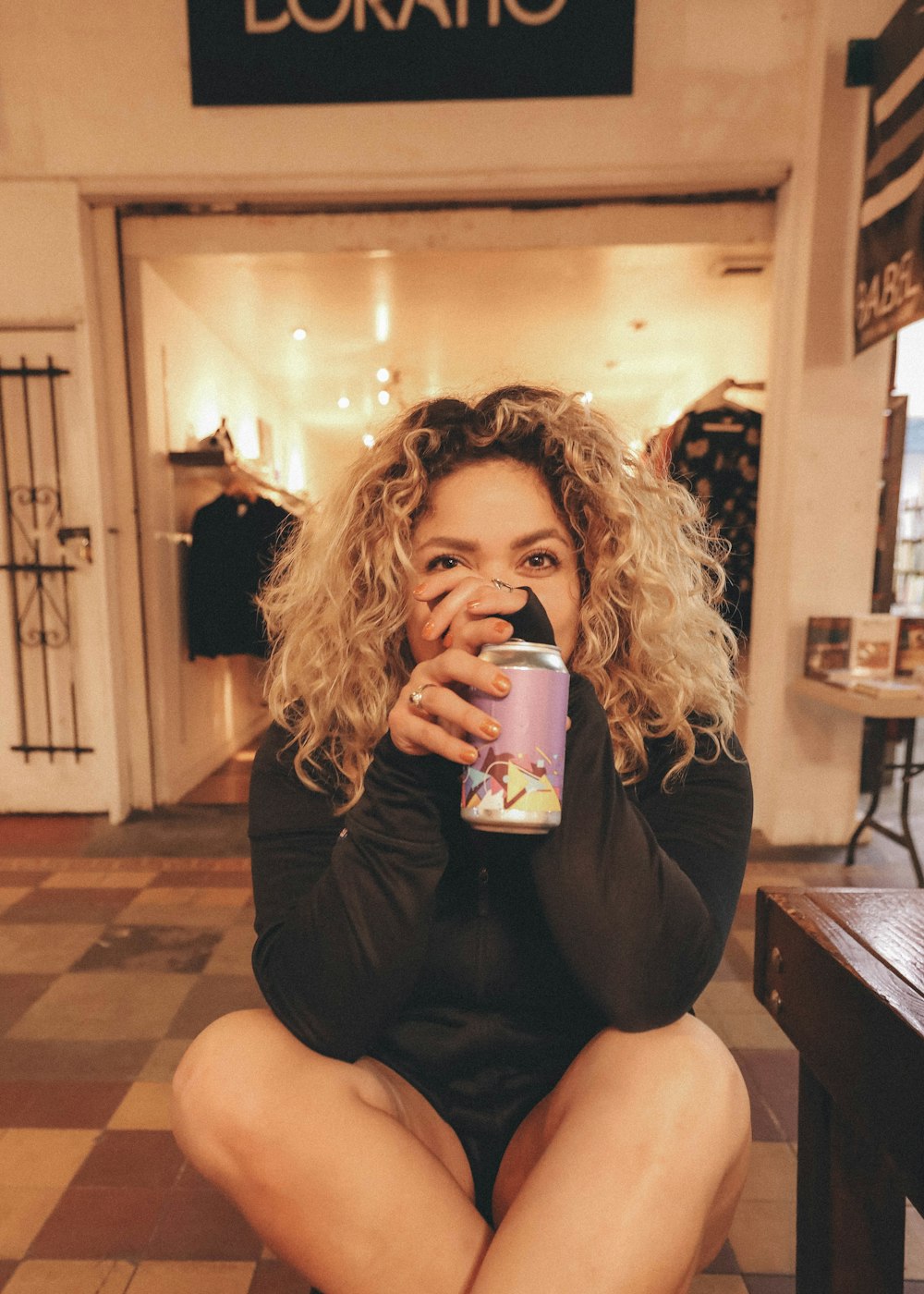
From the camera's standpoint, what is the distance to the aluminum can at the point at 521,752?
63 centimetres

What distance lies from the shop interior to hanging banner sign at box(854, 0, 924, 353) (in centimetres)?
53

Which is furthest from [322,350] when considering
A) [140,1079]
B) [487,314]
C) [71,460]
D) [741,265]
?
[140,1079]

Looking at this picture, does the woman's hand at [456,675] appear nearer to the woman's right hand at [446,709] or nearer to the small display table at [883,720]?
the woman's right hand at [446,709]

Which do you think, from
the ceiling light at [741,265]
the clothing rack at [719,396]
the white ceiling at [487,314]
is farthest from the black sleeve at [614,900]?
the ceiling light at [741,265]

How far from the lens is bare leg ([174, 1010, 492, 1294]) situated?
690 millimetres

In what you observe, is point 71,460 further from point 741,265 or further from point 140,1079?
point 741,265

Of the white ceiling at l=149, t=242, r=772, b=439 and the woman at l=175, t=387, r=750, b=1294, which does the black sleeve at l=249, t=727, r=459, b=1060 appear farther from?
the white ceiling at l=149, t=242, r=772, b=439

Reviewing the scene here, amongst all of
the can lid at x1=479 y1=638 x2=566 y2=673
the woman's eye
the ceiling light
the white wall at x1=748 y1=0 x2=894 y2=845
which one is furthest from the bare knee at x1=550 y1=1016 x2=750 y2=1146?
the ceiling light

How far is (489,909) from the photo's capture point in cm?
89

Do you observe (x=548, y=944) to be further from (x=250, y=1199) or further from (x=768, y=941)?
(x=250, y=1199)

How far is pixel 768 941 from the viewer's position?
2.49ft

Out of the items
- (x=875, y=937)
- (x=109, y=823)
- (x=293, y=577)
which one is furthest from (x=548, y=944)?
(x=109, y=823)

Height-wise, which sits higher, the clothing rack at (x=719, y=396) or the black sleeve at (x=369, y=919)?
the clothing rack at (x=719, y=396)

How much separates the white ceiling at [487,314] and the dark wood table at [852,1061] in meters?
2.30
